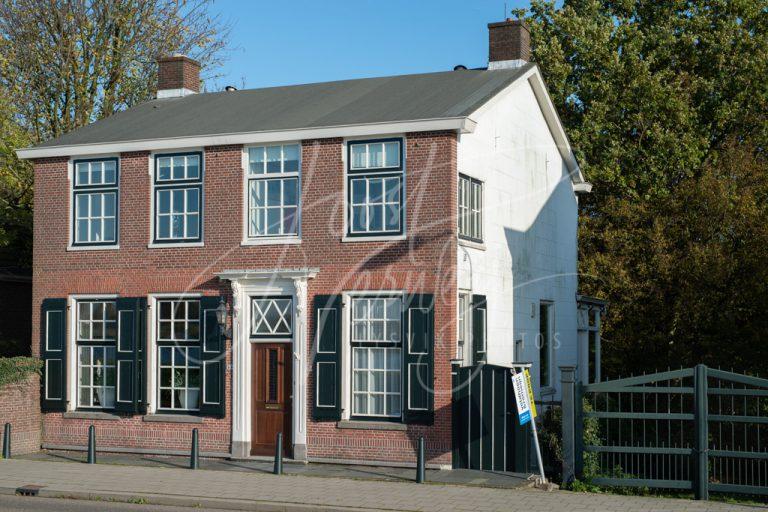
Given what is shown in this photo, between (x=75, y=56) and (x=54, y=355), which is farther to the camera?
(x=75, y=56)

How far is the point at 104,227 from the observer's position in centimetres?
2167

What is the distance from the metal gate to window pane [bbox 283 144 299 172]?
5.05 metres

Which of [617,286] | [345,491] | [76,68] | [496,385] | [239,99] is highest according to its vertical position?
[76,68]

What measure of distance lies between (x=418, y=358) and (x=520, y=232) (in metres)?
5.32

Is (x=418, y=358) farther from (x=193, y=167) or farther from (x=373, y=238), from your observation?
(x=193, y=167)

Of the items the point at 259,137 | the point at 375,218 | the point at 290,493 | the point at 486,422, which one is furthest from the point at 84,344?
the point at 486,422

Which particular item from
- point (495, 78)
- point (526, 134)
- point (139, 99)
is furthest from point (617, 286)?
point (139, 99)

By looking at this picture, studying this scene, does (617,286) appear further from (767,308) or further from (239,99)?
(239,99)

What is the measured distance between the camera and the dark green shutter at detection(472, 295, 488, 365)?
19.8 metres

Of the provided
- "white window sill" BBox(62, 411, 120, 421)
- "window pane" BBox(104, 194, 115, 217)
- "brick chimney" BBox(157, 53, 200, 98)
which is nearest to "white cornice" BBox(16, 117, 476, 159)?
"window pane" BBox(104, 194, 115, 217)

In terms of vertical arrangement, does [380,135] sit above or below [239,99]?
below

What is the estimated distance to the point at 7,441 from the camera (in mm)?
19781

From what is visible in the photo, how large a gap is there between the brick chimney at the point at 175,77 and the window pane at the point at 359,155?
8388mm

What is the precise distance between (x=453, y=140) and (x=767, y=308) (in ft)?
42.5
